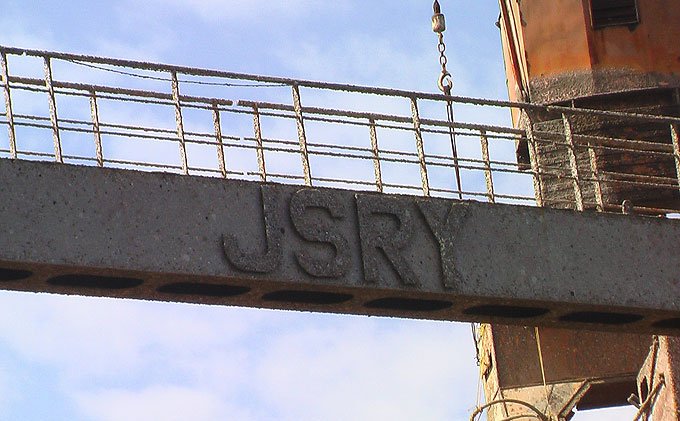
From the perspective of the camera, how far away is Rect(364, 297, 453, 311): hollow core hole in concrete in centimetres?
1453

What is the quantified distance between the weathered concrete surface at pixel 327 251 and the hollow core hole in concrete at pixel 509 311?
2cm

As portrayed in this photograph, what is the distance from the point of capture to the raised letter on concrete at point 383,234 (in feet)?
46.6

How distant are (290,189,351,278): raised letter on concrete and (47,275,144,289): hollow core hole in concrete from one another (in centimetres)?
135

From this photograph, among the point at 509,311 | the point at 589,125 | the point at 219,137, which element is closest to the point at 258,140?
the point at 219,137

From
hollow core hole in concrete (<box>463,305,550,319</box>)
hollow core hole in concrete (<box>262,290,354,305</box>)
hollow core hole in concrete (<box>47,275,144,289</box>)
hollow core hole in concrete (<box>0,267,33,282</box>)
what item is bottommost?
hollow core hole in concrete (<box>463,305,550,319</box>)

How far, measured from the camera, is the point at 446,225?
14586 millimetres

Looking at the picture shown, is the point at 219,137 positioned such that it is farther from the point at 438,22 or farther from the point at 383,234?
the point at 438,22

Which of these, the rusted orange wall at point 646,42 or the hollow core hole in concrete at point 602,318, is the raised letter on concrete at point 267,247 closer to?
the hollow core hole in concrete at point 602,318

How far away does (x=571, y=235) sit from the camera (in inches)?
594

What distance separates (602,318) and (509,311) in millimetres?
898

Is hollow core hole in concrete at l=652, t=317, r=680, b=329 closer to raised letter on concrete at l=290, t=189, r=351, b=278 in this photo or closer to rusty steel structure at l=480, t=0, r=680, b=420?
raised letter on concrete at l=290, t=189, r=351, b=278

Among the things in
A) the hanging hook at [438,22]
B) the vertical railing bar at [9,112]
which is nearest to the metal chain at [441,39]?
the hanging hook at [438,22]

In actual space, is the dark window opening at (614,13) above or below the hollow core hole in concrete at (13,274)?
above

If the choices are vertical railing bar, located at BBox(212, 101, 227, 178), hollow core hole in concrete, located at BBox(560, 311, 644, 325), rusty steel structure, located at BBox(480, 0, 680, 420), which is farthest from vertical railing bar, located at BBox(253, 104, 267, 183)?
rusty steel structure, located at BBox(480, 0, 680, 420)
